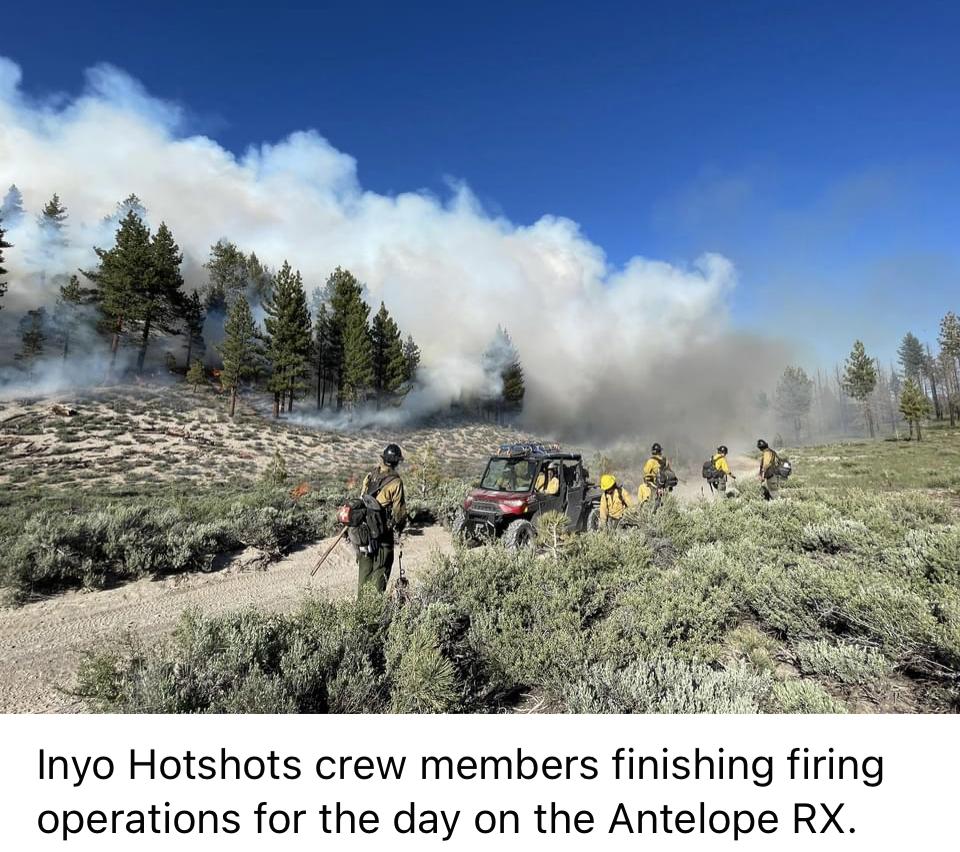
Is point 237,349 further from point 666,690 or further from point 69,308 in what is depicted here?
point 666,690

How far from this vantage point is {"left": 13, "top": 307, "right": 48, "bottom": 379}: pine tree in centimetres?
4719

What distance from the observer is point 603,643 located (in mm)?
4055

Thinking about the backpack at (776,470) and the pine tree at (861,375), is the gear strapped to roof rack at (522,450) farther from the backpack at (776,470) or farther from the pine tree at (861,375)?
the pine tree at (861,375)

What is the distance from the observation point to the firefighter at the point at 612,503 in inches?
355

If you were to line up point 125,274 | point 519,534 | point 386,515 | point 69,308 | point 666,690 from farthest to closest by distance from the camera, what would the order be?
point 69,308, point 125,274, point 519,534, point 386,515, point 666,690

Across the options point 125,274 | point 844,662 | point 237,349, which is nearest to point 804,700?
point 844,662

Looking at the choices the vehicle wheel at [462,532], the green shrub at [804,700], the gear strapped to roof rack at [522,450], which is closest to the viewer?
the green shrub at [804,700]

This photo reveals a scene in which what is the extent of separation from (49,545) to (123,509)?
1.79 m

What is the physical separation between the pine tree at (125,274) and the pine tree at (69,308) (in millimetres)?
5783

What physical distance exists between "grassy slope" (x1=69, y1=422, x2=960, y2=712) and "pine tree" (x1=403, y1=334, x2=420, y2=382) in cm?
4853

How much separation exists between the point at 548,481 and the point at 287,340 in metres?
41.3

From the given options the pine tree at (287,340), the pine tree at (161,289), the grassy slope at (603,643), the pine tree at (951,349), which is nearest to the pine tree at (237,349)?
the pine tree at (287,340)

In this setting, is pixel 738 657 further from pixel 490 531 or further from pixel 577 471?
pixel 577 471

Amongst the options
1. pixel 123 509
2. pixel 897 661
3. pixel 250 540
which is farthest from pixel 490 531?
pixel 123 509
